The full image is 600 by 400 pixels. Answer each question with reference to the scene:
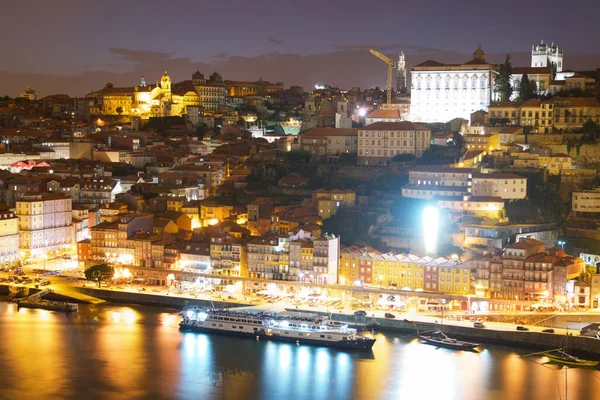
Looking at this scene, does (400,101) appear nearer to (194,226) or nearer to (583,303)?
(194,226)

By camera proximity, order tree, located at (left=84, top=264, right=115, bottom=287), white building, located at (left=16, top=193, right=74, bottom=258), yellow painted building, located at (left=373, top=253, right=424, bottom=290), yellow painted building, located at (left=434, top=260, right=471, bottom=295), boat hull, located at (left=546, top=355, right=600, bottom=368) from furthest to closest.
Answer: white building, located at (left=16, top=193, right=74, bottom=258)
tree, located at (left=84, top=264, right=115, bottom=287)
yellow painted building, located at (left=373, top=253, right=424, bottom=290)
yellow painted building, located at (left=434, top=260, right=471, bottom=295)
boat hull, located at (left=546, top=355, right=600, bottom=368)

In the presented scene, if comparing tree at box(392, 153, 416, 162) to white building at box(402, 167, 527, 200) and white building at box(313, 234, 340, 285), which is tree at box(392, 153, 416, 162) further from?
white building at box(313, 234, 340, 285)

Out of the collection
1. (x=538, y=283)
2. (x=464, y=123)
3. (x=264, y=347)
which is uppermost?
(x=464, y=123)

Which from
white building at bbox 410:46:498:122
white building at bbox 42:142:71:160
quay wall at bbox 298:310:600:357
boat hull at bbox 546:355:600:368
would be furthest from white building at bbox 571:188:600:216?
white building at bbox 42:142:71:160

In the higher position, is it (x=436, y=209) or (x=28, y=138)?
(x=28, y=138)

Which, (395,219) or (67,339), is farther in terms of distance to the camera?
(395,219)

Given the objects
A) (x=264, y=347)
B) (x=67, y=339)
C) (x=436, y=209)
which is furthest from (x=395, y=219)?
(x=67, y=339)

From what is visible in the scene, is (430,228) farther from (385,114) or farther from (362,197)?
(385,114)

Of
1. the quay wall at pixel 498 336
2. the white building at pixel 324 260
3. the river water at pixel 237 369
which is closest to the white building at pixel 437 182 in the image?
the white building at pixel 324 260
